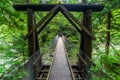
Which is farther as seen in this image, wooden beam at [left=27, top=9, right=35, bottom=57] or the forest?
wooden beam at [left=27, top=9, right=35, bottom=57]

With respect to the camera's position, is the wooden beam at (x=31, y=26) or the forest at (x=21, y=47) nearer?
the forest at (x=21, y=47)

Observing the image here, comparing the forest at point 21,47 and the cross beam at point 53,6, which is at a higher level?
the cross beam at point 53,6

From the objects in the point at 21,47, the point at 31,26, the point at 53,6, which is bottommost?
the point at 21,47

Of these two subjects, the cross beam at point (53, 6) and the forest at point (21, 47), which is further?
the cross beam at point (53, 6)

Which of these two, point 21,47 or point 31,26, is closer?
point 31,26

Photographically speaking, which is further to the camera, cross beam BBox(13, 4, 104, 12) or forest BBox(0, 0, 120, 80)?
cross beam BBox(13, 4, 104, 12)

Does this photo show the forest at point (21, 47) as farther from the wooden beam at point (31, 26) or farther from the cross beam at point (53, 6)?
the wooden beam at point (31, 26)

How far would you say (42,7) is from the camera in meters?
7.34

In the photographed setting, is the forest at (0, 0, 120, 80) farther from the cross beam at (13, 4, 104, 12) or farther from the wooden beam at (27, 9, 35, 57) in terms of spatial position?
the wooden beam at (27, 9, 35, 57)

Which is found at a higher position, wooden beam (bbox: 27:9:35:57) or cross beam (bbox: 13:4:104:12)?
cross beam (bbox: 13:4:104:12)

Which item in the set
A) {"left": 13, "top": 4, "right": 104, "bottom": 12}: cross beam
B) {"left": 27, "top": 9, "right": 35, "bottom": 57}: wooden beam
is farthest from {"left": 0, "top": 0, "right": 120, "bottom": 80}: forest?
{"left": 27, "top": 9, "right": 35, "bottom": 57}: wooden beam

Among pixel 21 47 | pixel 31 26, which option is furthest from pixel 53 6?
pixel 21 47

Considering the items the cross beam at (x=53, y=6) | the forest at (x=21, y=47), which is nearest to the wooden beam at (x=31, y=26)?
the cross beam at (x=53, y=6)

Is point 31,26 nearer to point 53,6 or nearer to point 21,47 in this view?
point 53,6
